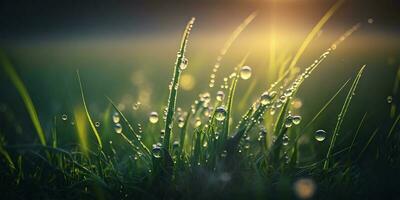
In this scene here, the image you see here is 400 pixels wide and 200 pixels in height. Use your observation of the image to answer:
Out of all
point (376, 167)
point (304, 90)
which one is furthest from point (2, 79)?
point (376, 167)

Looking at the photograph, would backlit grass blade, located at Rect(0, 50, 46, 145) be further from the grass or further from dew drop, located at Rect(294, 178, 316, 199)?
dew drop, located at Rect(294, 178, 316, 199)

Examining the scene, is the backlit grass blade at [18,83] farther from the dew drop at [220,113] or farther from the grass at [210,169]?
the dew drop at [220,113]

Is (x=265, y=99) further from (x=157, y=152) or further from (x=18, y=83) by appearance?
(x=18, y=83)

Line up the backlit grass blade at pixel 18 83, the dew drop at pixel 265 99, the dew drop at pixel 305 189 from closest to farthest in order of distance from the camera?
the dew drop at pixel 305 189
the backlit grass blade at pixel 18 83
the dew drop at pixel 265 99

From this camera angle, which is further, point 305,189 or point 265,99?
point 265,99

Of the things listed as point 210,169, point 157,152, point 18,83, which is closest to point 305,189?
point 210,169

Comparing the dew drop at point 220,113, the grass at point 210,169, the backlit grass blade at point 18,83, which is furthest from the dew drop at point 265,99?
the backlit grass blade at point 18,83

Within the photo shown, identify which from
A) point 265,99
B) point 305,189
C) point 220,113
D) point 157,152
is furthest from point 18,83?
point 305,189

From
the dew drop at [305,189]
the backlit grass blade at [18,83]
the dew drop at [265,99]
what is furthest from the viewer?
the dew drop at [265,99]

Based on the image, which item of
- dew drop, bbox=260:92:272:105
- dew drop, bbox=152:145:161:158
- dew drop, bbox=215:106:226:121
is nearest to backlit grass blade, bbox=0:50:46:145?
dew drop, bbox=152:145:161:158

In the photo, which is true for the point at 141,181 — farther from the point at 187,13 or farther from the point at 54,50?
the point at 187,13

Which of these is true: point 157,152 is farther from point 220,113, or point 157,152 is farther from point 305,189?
point 305,189

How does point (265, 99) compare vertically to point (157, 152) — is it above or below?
above
